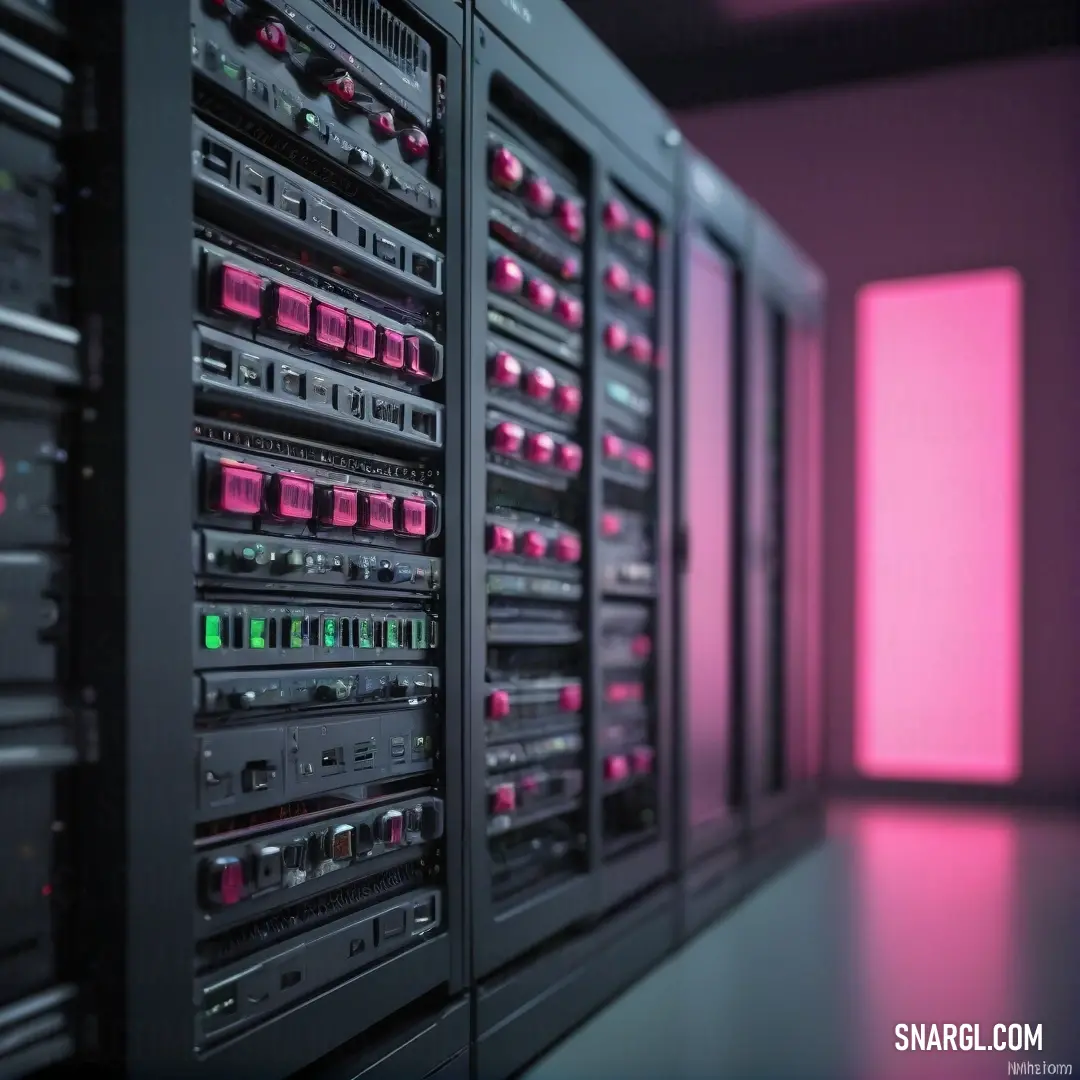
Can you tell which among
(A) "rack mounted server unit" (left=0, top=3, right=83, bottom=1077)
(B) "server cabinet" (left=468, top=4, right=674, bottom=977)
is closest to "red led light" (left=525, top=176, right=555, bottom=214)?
(B) "server cabinet" (left=468, top=4, right=674, bottom=977)

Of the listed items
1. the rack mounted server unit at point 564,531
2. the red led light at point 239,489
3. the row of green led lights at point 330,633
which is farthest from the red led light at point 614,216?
the red led light at point 239,489

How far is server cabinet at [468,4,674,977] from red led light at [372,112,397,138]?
19 cm

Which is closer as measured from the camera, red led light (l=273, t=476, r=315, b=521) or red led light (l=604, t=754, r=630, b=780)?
red led light (l=273, t=476, r=315, b=521)

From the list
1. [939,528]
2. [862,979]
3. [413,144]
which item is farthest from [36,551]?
[939,528]

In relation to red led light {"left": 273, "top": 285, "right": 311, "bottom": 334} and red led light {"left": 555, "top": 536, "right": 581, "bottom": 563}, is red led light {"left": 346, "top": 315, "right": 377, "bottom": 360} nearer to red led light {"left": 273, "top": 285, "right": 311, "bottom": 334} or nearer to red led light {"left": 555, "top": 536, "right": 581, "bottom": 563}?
red led light {"left": 273, "top": 285, "right": 311, "bottom": 334}

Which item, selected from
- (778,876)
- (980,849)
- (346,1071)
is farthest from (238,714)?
(980,849)

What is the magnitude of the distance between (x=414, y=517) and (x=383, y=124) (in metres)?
0.48

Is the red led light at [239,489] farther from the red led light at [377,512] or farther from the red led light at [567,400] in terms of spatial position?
the red led light at [567,400]

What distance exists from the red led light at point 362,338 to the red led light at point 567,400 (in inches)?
22.2

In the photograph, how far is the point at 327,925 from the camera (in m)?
1.34

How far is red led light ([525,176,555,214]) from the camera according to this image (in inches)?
72.4

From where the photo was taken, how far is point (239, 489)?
118 cm

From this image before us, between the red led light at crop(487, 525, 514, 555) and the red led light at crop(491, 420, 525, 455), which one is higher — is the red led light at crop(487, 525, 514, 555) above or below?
below

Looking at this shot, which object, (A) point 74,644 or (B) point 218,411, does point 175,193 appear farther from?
(A) point 74,644
